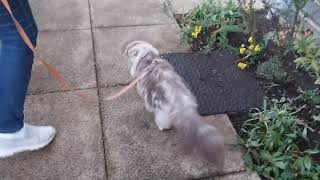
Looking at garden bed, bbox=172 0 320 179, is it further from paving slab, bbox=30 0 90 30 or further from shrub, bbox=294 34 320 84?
paving slab, bbox=30 0 90 30

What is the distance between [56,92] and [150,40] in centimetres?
137

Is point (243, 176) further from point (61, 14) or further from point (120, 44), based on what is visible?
point (61, 14)

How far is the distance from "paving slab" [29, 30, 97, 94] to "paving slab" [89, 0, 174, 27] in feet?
1.32

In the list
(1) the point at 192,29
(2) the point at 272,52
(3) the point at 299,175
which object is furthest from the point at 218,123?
(1) the point at 192,29

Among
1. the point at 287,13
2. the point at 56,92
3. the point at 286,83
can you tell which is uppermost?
the point at 287,13

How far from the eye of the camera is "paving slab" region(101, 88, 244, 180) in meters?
2.88

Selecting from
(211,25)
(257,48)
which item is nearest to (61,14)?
(211,25)

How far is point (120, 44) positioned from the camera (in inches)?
170

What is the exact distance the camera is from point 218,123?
10.9 feet

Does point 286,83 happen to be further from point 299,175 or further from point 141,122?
point 141,122

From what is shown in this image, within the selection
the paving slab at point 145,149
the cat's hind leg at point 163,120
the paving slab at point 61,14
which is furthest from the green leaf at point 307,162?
the paving slab at point 61,14

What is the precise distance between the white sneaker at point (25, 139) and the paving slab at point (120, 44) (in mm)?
853

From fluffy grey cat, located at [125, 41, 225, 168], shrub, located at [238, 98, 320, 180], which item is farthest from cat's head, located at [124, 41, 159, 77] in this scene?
shrub, located at [238, 98, 320, 180]

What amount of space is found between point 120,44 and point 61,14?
3.59 ft
